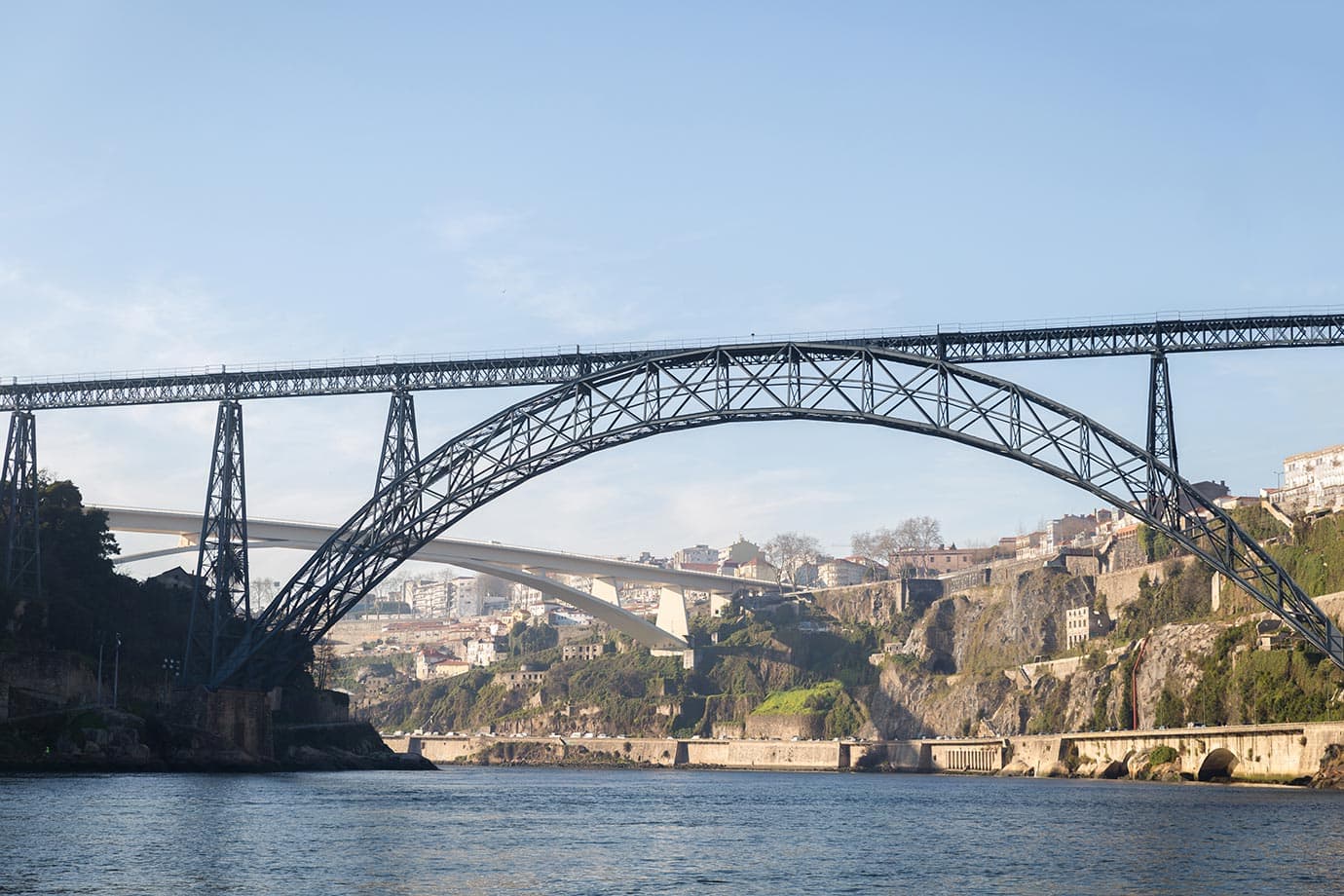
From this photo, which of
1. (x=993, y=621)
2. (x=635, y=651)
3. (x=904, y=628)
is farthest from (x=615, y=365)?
(x=635, y=651)

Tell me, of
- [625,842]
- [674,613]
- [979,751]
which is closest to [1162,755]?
[979,751]

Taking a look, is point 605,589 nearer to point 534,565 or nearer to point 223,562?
point 534,565

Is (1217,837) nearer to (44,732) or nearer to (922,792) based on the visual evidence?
(922,792)

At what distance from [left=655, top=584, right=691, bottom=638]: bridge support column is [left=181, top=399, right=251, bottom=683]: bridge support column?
123 meters

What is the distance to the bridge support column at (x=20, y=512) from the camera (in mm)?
70625

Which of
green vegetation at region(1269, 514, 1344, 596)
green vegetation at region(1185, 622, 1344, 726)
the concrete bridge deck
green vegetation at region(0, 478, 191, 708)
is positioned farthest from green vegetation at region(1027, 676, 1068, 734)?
green vegetation at region(0, 478, 191, 708)

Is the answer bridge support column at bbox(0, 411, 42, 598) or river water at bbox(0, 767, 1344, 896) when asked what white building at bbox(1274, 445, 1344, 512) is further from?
bridge support column at bbox(0, 411, 42, 598)

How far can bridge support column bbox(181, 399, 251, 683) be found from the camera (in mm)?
69375

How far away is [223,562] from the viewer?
69.8 m

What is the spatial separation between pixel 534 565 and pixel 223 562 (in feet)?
344

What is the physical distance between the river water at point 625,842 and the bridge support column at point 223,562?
615 centimetres

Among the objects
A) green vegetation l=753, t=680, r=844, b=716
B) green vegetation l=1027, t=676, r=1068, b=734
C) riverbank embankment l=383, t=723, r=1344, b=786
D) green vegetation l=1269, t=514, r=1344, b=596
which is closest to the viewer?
riverbank embankment l=383, t=723, r=1344, b=786

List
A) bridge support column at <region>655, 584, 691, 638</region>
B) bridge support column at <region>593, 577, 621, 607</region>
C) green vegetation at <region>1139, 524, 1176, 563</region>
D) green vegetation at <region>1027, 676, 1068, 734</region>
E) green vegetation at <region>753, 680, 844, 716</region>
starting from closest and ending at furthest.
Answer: green vegetation at <region>1027, 676, 1068, 734</region>
green vegetation at <region>1139, 524, 1176, 563</region>
green vegetation at <region>753, 680, 844, 716</region>
bridge support column at <region>655, 584, 691, 638</region>
bridge support column at <region>593, 577, 621, 607</region>

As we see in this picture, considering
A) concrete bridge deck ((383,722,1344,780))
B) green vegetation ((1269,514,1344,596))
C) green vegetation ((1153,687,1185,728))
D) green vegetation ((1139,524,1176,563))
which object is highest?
green vegetation ((1139,524,1176,563))
